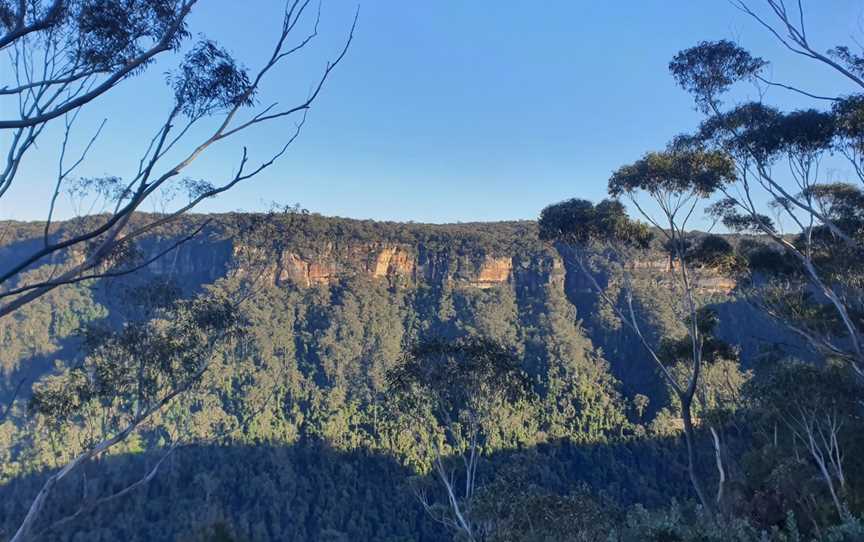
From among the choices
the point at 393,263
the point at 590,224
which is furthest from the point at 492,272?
the point at 590,224

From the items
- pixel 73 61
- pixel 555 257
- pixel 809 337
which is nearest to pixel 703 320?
pixel 809 337

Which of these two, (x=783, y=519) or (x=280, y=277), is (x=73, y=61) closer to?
(x=783, y=519)

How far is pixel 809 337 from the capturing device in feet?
32.6

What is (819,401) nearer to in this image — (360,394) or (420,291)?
(360,394)

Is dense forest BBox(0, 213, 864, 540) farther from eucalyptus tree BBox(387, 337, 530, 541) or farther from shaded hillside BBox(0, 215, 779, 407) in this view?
eucalyptus tree BBox(387, 337, 530, 541)

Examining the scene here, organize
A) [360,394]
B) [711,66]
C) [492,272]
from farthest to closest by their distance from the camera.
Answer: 1. [492,272]
2. [360,394]
3. [711,66]

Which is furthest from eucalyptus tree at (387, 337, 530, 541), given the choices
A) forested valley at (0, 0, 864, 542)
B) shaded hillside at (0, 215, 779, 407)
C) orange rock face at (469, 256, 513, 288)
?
orange rock face at (469, 256, 513, 288)

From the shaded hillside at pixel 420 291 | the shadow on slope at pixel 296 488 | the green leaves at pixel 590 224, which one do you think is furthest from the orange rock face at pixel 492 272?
the green leaves at pixel 590 224

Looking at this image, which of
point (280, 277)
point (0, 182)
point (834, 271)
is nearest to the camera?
point (0, 182)

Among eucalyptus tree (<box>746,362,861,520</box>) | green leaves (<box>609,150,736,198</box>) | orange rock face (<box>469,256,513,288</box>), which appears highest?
green leaves (<box>609,150,736,198</box>)

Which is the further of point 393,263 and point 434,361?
point 393,263

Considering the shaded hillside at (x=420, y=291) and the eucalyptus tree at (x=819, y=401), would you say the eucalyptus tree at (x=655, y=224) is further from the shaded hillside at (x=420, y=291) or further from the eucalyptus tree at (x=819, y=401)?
the shaded hillside at (x=420, y=291)

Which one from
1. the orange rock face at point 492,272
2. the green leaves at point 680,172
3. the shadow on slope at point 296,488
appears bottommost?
the shadow on slope at point 296,488

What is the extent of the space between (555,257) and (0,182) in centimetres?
6004
